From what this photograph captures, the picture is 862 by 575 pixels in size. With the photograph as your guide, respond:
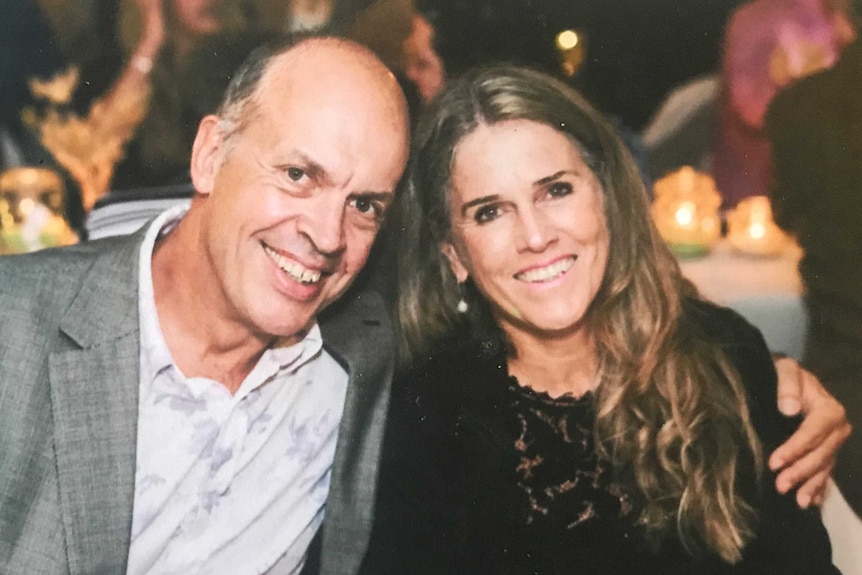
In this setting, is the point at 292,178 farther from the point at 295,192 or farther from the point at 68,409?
the point at 68,409

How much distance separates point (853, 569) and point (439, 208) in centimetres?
82

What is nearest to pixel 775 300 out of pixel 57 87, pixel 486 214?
pixel 486 214

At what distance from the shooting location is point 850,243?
1136mm

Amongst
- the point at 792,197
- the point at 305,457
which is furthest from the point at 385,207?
the point at 792,197

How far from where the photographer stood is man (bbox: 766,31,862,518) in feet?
3.70

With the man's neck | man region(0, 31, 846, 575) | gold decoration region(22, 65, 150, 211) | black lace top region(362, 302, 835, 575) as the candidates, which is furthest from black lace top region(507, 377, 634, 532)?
gold decoration region(22, 65, 150, 211)

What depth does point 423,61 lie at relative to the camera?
1.06 m

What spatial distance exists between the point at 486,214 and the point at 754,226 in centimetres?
42

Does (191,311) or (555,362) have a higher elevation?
(191,311)

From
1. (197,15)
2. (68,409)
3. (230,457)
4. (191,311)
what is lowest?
(230,457)

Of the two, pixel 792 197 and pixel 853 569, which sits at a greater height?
pixel 792 197

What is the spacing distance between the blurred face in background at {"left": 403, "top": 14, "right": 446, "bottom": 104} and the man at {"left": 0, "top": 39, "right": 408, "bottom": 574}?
0.04 m

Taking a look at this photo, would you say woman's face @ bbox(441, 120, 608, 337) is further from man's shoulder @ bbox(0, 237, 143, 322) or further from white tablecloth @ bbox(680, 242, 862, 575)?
man's shoulder @ bbox(0, 237, 143, 322)

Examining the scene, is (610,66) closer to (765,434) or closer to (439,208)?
(439,208)
